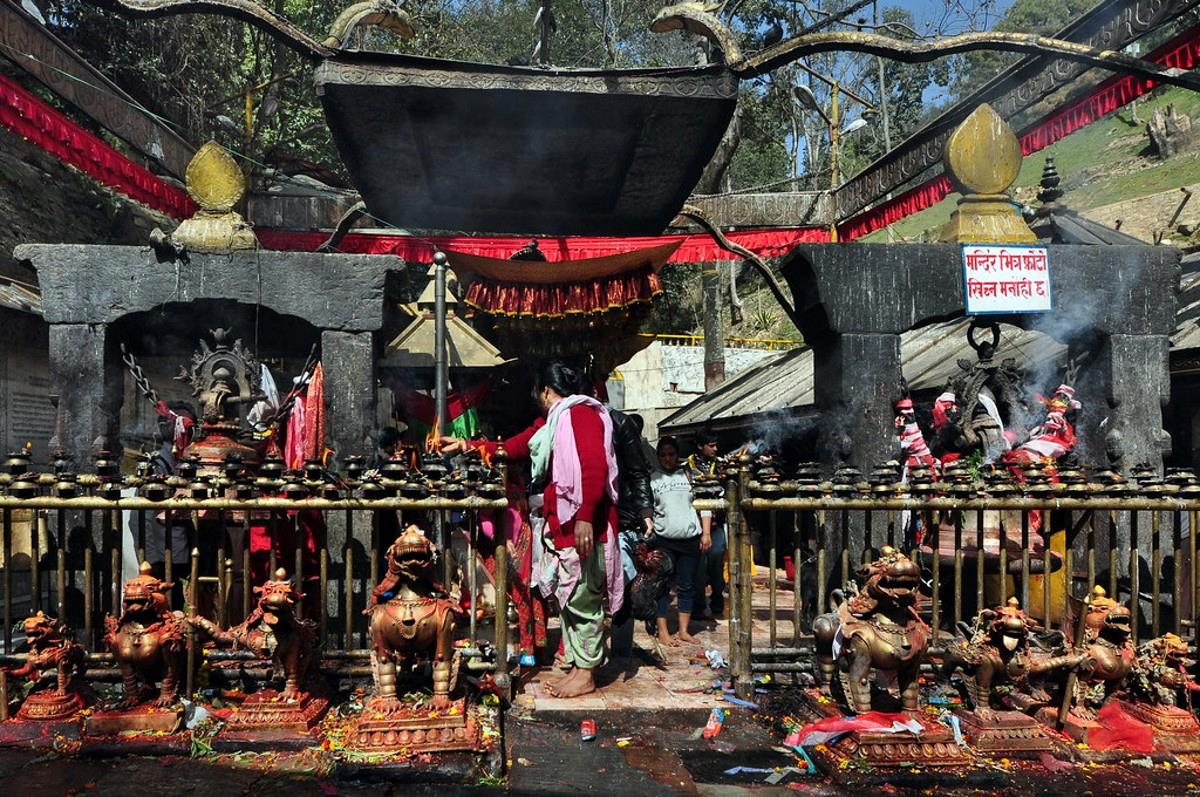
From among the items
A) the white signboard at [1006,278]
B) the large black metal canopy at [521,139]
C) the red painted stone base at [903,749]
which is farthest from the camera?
the white signboard at [1006,278]

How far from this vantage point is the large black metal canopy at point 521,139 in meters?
6.35

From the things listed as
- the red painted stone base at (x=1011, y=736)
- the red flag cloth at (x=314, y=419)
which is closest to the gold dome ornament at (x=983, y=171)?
the red painted stone base at (x=1011, y=736)

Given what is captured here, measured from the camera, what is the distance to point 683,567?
7.18 meters

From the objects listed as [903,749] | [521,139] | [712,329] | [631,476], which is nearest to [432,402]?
[521,139]


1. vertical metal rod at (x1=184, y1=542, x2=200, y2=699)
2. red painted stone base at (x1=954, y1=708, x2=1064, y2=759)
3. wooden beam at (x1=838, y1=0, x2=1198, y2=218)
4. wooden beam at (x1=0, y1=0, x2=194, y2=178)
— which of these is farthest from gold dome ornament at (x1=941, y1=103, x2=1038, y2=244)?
wooden beam at (x1=0, y1=0, x2=194, y2=178)

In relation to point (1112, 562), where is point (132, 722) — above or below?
below

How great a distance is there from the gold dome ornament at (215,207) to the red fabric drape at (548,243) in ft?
15.5

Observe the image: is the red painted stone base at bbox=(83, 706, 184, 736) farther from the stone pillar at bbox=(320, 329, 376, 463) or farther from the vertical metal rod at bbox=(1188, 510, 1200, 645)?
the vertical metal rod at bbox=(1188, 510, 1200, 645)

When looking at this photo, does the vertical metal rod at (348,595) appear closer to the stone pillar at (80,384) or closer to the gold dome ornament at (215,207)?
the stone pillar at (80,384)

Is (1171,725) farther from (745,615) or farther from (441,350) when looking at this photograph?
(441,350)

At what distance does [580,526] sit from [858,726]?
186 cm

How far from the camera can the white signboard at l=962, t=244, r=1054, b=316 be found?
718cm

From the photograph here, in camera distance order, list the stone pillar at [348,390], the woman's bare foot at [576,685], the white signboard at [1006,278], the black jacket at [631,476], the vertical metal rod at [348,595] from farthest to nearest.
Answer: the white signboard at [1006,278] < the stone pillar at [348,390] < the black jacket at [631,476] < the woman's bare foot at [576,685] < the vertical metal rod at [348,595]

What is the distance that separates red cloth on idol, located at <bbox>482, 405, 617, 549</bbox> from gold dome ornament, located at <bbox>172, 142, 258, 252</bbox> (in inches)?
144
